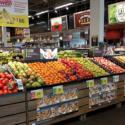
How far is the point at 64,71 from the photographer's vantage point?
4297 millimetres

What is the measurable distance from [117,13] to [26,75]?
6.90 meters

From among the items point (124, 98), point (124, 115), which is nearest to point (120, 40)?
point (124, 98)

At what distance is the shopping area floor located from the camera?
13.1ft

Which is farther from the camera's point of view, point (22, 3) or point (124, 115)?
point (22, 3)

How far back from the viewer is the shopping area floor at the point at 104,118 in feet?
13.1

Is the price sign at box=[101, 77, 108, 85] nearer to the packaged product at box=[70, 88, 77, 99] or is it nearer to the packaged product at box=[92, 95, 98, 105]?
the packaged product at box=[92, 95, 98, 105]

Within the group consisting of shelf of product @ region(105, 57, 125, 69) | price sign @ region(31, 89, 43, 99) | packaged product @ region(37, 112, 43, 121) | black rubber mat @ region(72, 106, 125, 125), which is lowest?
black rubber mat @ region(72, 106, 125, 125)

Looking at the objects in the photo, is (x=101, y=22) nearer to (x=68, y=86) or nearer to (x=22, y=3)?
(x=22, y=3)

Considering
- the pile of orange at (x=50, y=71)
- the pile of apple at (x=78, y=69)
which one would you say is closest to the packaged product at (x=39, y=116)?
the pile of orange at (x=50, y=71)

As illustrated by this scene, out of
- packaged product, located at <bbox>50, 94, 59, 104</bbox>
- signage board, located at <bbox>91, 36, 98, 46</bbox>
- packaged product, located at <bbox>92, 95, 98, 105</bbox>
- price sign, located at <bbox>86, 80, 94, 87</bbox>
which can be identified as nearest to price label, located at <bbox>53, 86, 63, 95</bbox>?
packaged product, located at <bbox>50, 94, 59, 104</bbox>

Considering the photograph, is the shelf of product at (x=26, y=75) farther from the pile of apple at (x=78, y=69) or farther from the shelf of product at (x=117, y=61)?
the shelf of product at (x=117, y=61)

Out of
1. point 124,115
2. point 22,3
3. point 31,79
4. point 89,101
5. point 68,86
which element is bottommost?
point 124,115

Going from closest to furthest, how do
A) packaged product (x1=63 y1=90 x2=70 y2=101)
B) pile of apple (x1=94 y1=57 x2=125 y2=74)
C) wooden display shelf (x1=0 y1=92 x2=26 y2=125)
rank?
1. wooden display shelf (x1=0 y1=92 x2=26 y2=125)
2. packaged product (x1=63 y1=90 x2=70 y2=101)
3. pile of apple (x1=94 y1=57 x2=125 y2=74)

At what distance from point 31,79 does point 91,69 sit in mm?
1843
